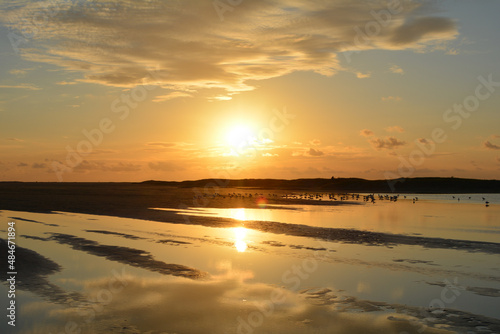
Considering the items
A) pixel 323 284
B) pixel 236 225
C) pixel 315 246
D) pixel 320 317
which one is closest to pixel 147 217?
pixel 236 225

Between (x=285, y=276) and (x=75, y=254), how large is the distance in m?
11.1

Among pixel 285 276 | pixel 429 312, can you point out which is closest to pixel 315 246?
pixel 285 276

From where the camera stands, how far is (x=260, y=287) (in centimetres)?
1493

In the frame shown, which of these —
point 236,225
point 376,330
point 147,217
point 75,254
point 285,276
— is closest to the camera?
point 376,330

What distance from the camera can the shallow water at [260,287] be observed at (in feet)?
37.2

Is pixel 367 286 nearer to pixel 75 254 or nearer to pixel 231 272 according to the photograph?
pixel 231 272

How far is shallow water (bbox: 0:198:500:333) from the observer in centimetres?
1135

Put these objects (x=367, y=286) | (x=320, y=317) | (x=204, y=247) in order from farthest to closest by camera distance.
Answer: (x=204, y=247)
(x=367, y=286)
(x=320, y=317)

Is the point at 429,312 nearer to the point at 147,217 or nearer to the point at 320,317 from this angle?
the point at 320,317

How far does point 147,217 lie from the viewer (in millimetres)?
40562

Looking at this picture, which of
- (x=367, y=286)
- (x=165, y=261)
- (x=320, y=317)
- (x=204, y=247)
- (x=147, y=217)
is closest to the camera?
(x=320, y=317)

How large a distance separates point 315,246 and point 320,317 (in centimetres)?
1216

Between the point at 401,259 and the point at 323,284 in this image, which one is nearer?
the point at 323,284

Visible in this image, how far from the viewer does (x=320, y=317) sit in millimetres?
11781
